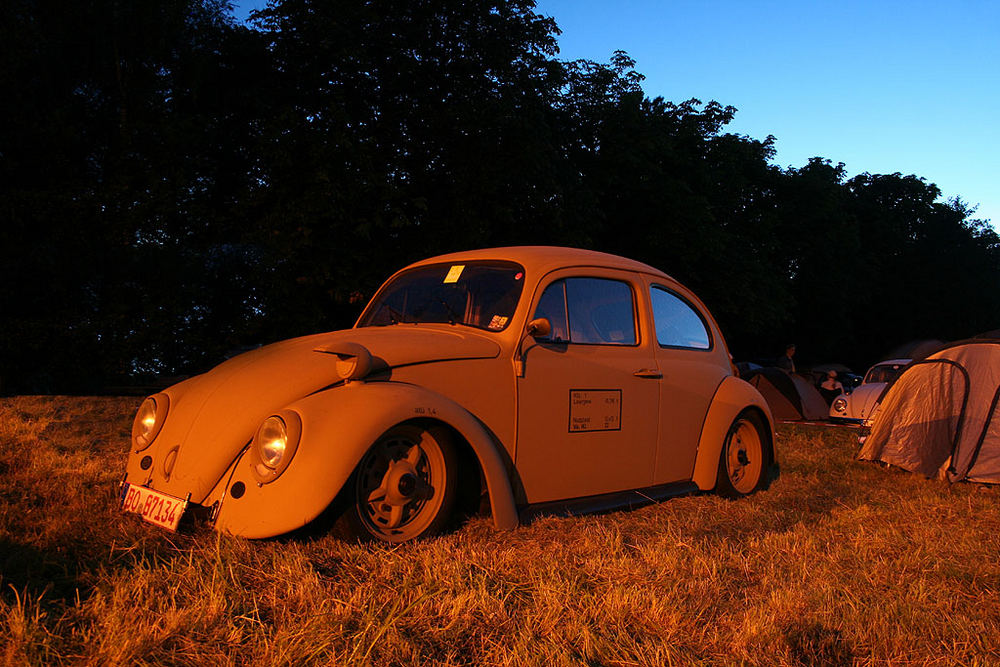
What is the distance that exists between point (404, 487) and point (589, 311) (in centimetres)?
190

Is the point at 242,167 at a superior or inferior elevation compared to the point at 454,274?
superior

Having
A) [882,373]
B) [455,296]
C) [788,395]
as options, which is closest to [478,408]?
[455,296]

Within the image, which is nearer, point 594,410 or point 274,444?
point 274,444

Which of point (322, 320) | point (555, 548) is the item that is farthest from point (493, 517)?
point (322, 320)

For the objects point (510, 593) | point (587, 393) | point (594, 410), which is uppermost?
point (587, 393)

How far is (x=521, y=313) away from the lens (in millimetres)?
4797

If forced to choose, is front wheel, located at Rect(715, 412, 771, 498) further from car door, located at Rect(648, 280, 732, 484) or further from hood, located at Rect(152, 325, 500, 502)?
hood, located at Rect(152, 325, 500, 502)

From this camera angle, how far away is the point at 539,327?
4688mm

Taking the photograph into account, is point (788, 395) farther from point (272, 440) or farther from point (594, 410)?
point (272, 440)

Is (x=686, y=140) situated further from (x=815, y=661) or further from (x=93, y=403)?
(x=815, y=661)

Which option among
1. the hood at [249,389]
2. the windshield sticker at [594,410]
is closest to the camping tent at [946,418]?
the windshield sticker at [594,410]

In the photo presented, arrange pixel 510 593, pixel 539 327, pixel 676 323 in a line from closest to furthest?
pixel 510 593 → pixel 539 327 → pixel 676 323

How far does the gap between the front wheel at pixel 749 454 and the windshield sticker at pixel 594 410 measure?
1530 millimetres

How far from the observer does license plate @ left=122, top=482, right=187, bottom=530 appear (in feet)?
12.7
